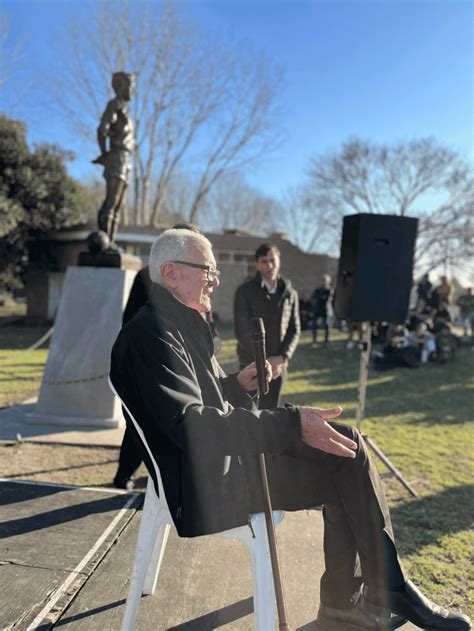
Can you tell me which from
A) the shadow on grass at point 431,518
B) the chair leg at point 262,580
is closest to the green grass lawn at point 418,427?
the shadow on grass at point 431,518

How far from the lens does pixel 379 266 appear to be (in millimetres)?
3875

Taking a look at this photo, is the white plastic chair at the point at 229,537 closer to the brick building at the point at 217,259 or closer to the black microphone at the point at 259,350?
the black microphone at the point at 259,350

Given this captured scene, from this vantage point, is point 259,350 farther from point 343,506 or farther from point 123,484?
point 123,484

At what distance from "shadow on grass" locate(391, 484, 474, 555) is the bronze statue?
13.7 feet

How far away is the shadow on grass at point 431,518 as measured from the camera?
3094 millimetres

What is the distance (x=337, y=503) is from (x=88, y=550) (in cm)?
144

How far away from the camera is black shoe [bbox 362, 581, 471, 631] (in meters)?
1.80

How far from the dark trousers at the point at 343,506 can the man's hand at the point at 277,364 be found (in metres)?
1.61

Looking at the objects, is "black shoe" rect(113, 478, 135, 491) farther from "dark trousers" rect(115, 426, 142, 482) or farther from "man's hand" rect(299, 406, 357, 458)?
"man's hand" rect(299, 406, 357, 458)

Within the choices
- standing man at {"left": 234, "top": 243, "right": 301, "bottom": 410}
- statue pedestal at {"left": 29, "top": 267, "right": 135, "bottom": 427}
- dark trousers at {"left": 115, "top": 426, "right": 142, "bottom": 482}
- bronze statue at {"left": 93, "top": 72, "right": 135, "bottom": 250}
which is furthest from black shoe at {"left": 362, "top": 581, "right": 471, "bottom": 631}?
bronze statue at {"left": 93, "top": 72, "right": 135, "bottom": 250}

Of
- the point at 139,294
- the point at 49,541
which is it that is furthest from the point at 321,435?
the point at 139,294

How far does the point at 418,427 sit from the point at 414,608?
188 inches

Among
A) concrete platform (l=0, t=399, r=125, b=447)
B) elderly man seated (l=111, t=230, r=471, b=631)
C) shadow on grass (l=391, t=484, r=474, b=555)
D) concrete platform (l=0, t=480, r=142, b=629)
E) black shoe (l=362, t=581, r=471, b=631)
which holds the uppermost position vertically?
elderly man seated (l=111, t=230, r=471, b=631)

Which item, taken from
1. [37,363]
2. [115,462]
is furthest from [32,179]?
[115,462]
